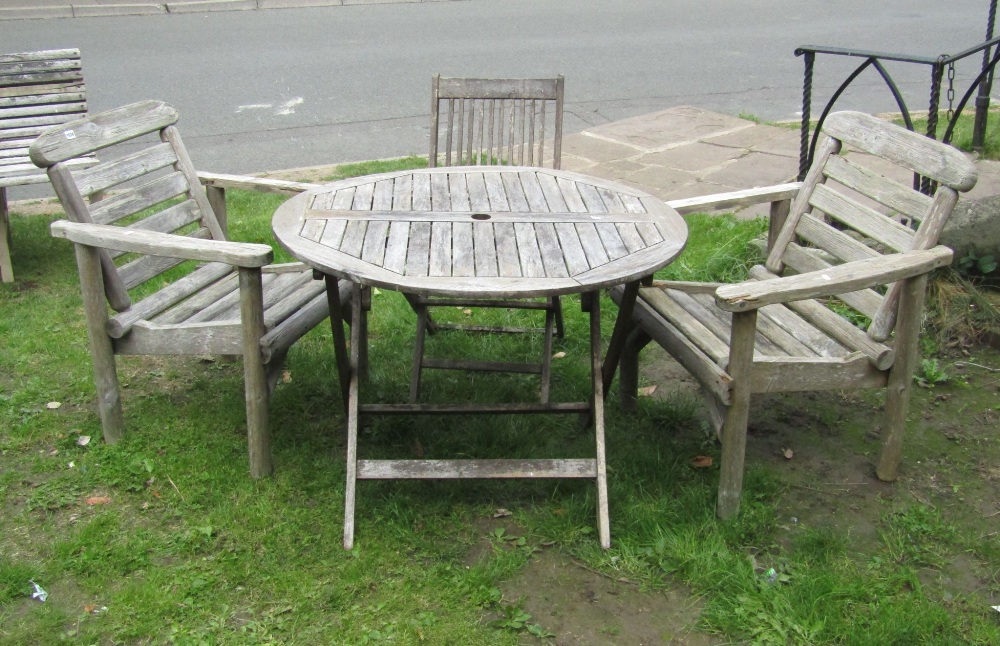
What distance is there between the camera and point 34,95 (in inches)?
202

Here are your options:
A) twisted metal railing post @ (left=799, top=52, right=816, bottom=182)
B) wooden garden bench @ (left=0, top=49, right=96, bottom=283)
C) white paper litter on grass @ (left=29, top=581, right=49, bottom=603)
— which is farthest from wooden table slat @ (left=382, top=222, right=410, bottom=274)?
wooden garden bench @ (left=0, top=49, right=96, bottom=283)

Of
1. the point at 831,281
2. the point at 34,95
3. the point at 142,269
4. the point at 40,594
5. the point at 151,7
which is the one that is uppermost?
the point at 151,7

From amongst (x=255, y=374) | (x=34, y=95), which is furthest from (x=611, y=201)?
(x=34, y=95)

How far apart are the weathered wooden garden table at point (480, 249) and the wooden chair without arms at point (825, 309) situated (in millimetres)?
281

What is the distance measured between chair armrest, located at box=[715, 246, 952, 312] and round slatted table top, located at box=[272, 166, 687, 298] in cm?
25

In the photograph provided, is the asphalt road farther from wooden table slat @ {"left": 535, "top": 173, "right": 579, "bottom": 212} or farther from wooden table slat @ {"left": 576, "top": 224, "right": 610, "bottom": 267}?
wooden table slat @ {"left": 576, "top": 224, "right": 610, "bottom": 267}

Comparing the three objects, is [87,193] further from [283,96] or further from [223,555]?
[283,96]

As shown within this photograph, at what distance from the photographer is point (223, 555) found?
284 cm

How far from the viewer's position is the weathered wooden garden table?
105 inches

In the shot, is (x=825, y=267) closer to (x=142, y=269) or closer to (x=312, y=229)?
(x=312, y=229)

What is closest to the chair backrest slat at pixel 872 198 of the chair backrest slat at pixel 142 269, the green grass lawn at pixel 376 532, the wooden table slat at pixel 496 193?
the green grass lawn at pixel 376 532

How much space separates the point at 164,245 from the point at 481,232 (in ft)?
3.23

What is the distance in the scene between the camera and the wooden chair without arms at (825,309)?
2.76 m

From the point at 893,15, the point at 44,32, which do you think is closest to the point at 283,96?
the point at 44,32
